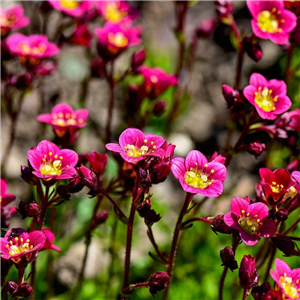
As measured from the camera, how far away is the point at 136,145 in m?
2.12

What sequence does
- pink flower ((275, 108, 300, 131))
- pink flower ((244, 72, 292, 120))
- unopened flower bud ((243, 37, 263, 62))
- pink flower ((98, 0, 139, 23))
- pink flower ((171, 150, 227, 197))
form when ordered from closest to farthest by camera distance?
pink flower ((171, 150, 227, 197))
pink flower ((244, 72, 292, 120))
pink flower ((275, 108, 300, 131))
unopened flower bud ((243, 37, 263, 62))
pink flower ((98, 0, 139, 23))

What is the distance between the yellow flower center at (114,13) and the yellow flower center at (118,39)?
47 cm

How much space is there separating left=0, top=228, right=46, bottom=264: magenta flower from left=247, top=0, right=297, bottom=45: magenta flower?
149cm

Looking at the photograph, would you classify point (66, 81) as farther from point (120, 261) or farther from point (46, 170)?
point (46, 170)

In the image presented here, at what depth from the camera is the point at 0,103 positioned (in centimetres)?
367

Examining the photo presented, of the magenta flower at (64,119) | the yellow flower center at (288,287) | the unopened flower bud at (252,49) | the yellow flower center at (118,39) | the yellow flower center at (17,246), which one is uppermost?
the unopened flower bud at (252,49)

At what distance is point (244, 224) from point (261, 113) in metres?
0.47

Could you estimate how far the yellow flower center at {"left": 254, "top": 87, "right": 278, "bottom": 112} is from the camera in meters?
2.38

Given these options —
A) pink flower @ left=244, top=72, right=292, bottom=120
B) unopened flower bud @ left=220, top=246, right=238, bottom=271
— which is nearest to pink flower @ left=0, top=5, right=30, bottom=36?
pink flower @ left=244, top=72, right=292, bottom=120

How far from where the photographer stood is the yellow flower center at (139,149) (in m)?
2.04

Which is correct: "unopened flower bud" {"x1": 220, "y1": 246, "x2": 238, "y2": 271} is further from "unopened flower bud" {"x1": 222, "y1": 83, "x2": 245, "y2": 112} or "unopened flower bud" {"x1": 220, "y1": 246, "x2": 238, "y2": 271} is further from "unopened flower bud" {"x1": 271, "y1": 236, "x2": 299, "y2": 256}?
"unopened flower bud" {"x1": 222, "y1": 83, "x2": 245, "y2": 112}

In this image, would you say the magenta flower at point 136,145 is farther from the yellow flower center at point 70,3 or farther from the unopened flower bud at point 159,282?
the yellow flower center at point 70,3

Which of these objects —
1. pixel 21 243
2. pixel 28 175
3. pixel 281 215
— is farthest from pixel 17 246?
pixel 281 215

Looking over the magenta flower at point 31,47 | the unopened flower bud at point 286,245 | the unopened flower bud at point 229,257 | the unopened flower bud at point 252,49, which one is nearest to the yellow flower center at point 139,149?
the unopened flower bud at point 229,257
